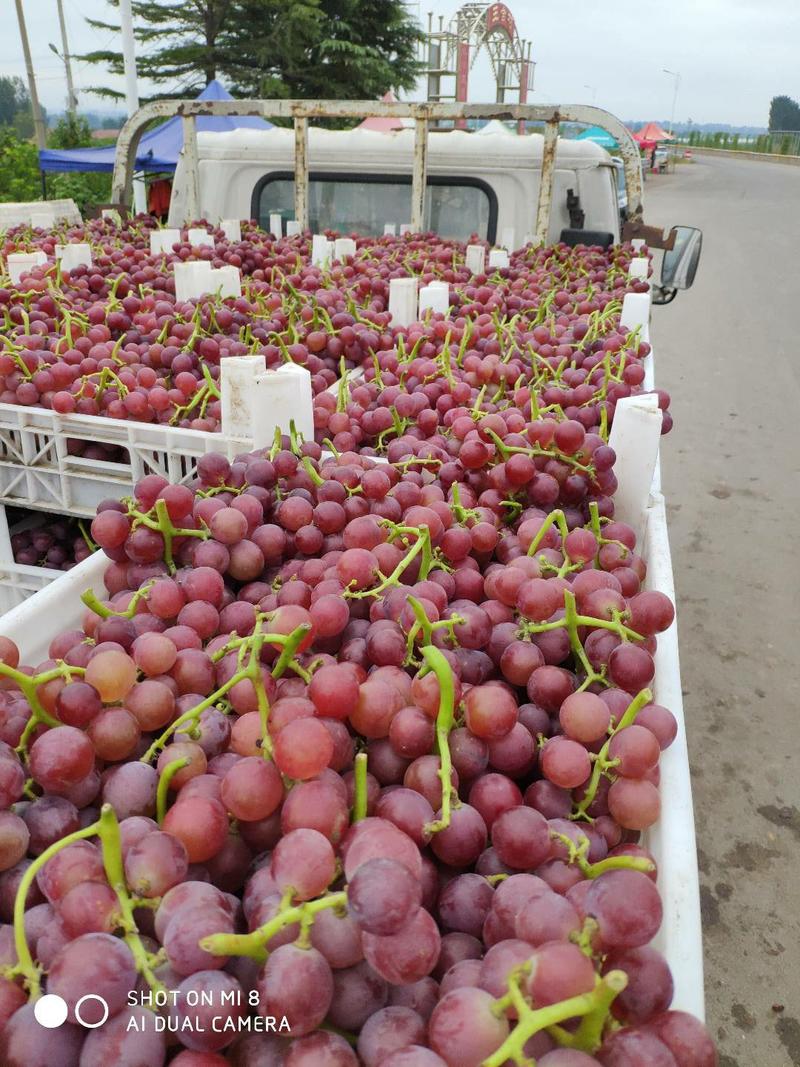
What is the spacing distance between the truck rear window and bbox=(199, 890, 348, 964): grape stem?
4669 millimetres

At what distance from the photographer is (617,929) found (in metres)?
0.66

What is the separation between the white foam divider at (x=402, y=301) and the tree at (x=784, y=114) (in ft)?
261

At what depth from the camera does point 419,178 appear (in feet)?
13.9

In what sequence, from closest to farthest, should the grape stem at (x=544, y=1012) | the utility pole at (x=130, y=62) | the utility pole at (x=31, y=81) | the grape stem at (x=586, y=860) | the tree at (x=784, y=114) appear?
the grape stem at (x=544, y=1012) → the grape stem at (x=586, y=860) → the utility pole at (x=130, y=62) → the utility pole at (x=31, y=81) → the tree at (x=784, y=114)

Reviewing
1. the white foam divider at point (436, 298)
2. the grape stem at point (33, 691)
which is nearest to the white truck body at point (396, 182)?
the white foam divider at point (436, 298)

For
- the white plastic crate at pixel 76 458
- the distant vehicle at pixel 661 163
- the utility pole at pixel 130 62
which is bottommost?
the distant vehicle at pixel 661 163

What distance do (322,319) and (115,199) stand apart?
3187mm

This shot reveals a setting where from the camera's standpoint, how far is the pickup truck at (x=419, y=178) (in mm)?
4184

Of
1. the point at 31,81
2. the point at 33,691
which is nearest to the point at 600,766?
the point at 33,691

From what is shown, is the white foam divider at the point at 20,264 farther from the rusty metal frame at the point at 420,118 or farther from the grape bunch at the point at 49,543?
the rusty metal frame at the point at 420,118

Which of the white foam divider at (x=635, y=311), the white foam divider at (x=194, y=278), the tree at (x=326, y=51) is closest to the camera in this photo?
the white foam divider at (x=635, y=311)

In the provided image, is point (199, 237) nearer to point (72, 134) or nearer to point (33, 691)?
point (33, 691)

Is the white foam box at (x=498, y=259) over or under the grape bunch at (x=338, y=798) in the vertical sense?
over

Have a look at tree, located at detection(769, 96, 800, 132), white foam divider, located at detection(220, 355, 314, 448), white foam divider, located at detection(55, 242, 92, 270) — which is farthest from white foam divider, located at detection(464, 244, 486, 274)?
tree, located at detection(769, 96, 800, 132)
